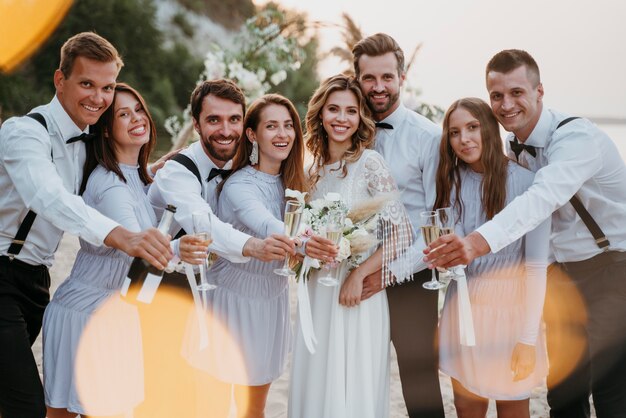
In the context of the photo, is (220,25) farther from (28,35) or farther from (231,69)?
(231,69)

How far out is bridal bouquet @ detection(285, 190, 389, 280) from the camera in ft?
10.7

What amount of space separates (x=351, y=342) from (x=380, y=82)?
178cm

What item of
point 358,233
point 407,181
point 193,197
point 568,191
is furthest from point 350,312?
point 568,191

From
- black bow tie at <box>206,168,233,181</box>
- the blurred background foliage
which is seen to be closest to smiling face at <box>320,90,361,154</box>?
black bow tie at <box>206,168,233,181</box>

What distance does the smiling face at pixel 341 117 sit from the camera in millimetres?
3684

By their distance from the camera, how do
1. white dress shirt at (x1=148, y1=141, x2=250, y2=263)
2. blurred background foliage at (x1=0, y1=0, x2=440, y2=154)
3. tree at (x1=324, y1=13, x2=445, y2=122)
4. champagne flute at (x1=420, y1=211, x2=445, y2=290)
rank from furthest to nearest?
blurred background foliage at (x1=0, y1=0, x2=440, y2=154) < tree at (x1=324, y1=13, x2=445, y2=122) < white dress shirt at (x1=148, y1=141, x2=250, y2=263) < champagne flute at (x1=420, y1=211, x2=445, y2=290)

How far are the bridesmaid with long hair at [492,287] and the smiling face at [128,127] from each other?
1.91 metres

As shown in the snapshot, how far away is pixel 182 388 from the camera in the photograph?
4113 mm

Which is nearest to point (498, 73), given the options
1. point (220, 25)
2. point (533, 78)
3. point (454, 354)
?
point (533, 78)

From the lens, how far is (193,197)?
354 centimetres

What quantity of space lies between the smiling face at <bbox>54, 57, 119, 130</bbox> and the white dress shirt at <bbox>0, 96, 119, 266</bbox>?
0.06 meters

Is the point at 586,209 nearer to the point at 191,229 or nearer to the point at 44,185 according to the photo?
the point at 191,229

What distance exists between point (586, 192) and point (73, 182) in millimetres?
3070

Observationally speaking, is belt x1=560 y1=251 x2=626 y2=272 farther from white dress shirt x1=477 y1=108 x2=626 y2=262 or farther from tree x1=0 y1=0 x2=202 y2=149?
tree x1=0 y1=0 x2=202 y2=149
